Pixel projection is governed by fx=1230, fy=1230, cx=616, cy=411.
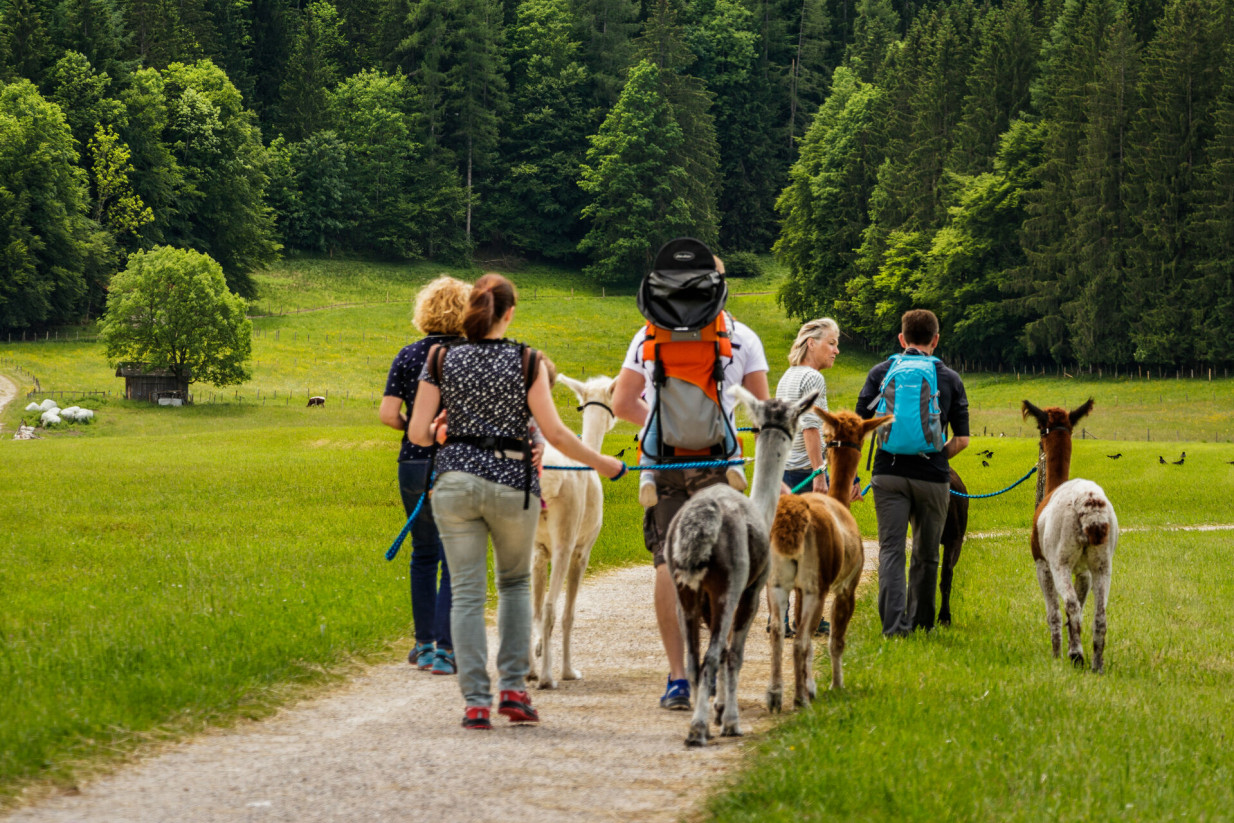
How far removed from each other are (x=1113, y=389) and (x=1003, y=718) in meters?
57.6

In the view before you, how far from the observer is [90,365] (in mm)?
65062

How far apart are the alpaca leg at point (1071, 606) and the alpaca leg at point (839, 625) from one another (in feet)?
7.10

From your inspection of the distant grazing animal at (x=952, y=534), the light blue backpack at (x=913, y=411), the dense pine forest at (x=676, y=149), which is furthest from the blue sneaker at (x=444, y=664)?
the dense pine forest at (x=676, y=149)

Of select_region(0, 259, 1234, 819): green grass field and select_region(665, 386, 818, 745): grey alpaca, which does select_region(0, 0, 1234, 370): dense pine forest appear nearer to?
select_region(0, 259, 1234, 819): green grass field

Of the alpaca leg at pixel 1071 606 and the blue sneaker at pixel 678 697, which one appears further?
the alpaca leg at pixel 1071 606

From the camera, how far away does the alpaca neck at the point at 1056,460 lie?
32.4ft

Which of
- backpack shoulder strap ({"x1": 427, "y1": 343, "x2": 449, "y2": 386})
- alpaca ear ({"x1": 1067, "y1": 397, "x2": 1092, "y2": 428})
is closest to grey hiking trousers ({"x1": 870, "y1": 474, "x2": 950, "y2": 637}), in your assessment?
alpaca ear ({"x1": 1067, "y1": 397, "x2": 1092, "y2": 428})

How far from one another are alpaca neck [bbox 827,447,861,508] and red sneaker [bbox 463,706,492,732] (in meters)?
2.90

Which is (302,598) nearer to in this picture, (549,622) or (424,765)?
(549,622)

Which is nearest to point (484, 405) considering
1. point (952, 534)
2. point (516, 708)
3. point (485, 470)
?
point (485, 470)

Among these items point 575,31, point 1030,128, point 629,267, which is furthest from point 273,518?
point 575,31

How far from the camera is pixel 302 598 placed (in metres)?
11.4

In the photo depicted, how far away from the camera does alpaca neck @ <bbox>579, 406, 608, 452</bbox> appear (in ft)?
29.2

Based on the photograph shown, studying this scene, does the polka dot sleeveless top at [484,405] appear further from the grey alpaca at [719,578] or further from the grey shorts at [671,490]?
the grey alpaca at [719,578]
